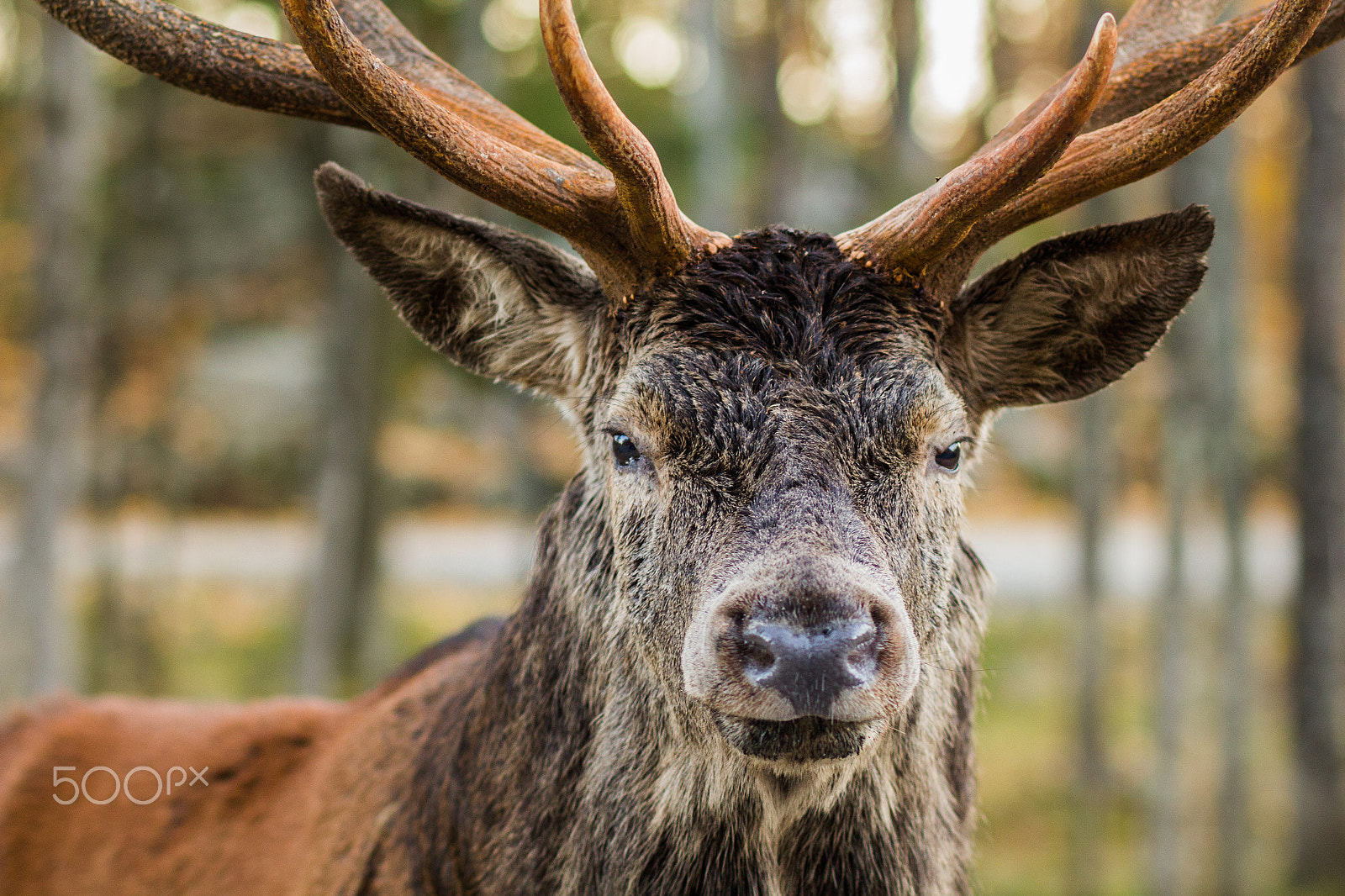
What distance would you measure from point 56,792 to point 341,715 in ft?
3.50

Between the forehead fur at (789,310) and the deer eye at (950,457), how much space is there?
0.25 m

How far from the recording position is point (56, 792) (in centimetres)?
372

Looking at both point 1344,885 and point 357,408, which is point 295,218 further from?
point 1344,885

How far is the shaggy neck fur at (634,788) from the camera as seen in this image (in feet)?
8.48

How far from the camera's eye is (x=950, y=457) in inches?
109

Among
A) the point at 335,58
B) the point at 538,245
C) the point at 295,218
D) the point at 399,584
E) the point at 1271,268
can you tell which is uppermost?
the point at 1271,268

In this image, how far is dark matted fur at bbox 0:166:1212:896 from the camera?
2.47m

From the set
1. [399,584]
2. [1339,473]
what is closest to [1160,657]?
[1339,473]

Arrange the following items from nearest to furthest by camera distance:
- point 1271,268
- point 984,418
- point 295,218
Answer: point 984,418
point 295,218
point 1271,268

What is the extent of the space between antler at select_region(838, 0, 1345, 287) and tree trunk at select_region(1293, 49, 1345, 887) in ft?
22.9

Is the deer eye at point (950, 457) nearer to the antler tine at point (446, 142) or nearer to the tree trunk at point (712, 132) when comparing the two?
the antler tine at point (446, 142)

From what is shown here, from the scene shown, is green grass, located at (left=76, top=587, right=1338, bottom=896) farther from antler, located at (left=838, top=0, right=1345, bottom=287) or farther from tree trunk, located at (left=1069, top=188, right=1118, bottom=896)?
antler, located at (left=838, top=0, right=1345, bottom=287)

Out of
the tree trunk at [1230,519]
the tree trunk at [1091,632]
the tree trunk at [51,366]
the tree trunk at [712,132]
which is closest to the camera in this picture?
the tree trunk at [51,366]

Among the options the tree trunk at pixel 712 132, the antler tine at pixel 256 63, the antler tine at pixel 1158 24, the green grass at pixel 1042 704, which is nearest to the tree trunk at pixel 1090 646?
the green grass at pixel 1042 704
